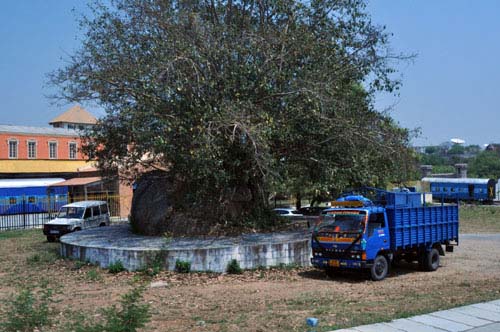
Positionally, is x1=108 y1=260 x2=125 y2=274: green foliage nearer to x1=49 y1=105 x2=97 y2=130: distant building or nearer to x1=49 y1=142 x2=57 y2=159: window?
x1=49 y1=142 x2=57 y2=159: window

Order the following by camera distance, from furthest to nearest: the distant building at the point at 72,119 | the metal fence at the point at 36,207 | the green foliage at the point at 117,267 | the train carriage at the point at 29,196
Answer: the distant building at the point at 72,119
the train carriage at the point at 29,196
the metal fence at the point at 36,207
the green foliage at the point at 117,267

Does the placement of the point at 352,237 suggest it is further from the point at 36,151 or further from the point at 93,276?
the point at 36,151

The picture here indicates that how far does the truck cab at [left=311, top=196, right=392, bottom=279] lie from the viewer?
13.4 m

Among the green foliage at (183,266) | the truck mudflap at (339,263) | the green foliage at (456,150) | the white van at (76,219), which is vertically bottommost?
the green foliage at (183,266)

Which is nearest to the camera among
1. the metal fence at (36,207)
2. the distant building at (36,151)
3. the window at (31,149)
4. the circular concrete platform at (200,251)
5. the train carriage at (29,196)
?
the circular concrete platform at (200,251)

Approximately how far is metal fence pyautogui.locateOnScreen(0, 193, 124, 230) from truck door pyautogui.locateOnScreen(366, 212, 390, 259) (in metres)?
26.1

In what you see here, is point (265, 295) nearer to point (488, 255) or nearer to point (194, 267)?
point (194, 267)

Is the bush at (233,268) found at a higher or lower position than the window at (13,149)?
lower

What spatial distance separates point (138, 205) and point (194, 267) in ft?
19.1

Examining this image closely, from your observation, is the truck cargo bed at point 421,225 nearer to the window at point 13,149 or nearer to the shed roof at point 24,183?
the shed roof at point 24,183

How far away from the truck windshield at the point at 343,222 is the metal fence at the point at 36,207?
25.2 metres

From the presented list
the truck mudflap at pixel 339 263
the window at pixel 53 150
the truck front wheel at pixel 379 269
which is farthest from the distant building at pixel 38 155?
the truck front wheel at pixel 379 269

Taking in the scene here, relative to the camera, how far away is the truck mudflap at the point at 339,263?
43.8 ft

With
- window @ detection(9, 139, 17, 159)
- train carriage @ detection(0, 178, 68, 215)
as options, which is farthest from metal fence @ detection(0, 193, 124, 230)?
window @ detection(9, 139, 17, 159)
